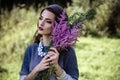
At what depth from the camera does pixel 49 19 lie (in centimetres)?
328

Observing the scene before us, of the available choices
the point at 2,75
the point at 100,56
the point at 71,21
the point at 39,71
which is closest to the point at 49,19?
the point at 71,21

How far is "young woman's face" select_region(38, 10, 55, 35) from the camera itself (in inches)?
128

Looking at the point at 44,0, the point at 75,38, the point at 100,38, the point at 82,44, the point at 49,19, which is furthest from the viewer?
the point at 44,0

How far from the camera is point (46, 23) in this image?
3.27 metres

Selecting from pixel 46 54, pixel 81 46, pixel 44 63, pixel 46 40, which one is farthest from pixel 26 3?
pixel 44 63

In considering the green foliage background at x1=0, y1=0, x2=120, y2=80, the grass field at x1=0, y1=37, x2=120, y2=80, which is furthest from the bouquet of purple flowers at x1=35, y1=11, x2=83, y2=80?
the grass field at x1=0, y1=37, x2=120, y2=80

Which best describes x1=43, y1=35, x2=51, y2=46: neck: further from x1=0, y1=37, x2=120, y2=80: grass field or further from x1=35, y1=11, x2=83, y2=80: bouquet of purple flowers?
x1=0, y1=37, x2=120, y2=80: grass field

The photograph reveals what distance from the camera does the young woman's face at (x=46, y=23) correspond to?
10.7ft

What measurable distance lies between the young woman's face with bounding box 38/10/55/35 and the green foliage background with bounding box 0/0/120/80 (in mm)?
2544

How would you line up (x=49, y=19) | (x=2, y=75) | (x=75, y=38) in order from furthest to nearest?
1. (x=2, y=75)
2. (x=49, y=19)
3. (x=75, y=38)

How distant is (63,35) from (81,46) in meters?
4.51

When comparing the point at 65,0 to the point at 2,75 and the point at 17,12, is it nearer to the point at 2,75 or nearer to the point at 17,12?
the point at 17,12

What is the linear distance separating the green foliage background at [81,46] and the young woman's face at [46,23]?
2544mm

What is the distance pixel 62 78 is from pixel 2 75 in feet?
11.4
